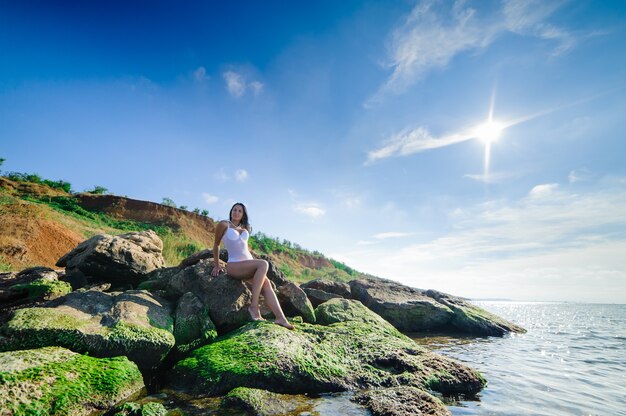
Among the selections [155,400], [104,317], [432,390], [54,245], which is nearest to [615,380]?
[432,390]

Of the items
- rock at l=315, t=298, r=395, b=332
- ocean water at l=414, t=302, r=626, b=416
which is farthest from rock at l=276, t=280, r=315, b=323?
ocean water at l=414, t=302, r=626, b=416

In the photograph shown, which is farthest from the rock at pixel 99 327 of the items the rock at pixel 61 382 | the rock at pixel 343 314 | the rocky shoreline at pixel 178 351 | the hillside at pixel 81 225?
the hillside at pixel 81 225

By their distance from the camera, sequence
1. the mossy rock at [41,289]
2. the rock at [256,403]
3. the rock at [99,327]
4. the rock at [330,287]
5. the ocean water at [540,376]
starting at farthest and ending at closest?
the rock at [330,287], the mossy rock at [41,289], the ocean water at [540,376], the rock at [99,327], the rock at [256,403]

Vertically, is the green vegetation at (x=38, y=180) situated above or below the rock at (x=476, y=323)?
above

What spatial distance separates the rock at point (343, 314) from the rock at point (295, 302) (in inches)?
23.1

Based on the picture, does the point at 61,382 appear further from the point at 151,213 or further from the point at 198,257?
the point at 151,213

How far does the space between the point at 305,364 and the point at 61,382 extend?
3033 mm

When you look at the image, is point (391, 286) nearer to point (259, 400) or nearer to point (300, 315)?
point (300, 315)

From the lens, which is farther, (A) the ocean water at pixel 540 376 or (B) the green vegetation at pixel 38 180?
(B) the green vegetation at pixel 38 180

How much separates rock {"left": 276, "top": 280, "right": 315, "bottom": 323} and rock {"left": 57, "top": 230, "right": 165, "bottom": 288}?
363 centimetres

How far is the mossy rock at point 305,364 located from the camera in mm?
4434

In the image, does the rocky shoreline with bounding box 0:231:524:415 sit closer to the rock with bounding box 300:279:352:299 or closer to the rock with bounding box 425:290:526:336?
the rock with bounding box 300:279:352:299

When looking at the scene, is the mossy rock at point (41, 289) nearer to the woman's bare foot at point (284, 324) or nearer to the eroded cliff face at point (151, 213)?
the woman's bare foot at point (284, 324)

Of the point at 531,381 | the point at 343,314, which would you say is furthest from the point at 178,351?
the point at 531,381
